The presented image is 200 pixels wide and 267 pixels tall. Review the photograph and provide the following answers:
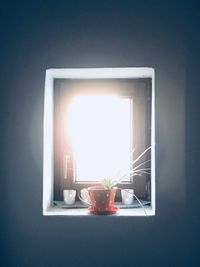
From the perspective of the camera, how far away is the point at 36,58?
160 cm

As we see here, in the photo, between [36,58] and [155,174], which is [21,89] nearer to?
[36,58]

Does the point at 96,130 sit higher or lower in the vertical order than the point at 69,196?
higher

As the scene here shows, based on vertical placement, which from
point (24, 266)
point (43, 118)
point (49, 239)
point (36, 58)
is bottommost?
point (24, 266)

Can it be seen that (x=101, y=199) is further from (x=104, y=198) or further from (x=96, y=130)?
(x=96, y=130)

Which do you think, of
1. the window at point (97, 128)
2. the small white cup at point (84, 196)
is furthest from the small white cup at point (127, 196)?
the small white cup at point (84, 196)

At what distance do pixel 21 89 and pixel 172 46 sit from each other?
66cm

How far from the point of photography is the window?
5.89 feet

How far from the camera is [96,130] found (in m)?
1.84

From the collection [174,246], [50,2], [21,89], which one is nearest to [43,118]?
[21,89]

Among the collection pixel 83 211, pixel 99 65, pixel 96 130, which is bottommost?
pixel 83 211

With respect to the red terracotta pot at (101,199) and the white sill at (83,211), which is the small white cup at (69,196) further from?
the red terracotta pot at (101,199)

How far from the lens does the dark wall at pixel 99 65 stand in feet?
5.06

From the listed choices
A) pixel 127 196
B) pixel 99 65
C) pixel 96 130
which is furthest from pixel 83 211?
pixel 99 65

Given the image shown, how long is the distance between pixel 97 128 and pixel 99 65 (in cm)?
36
